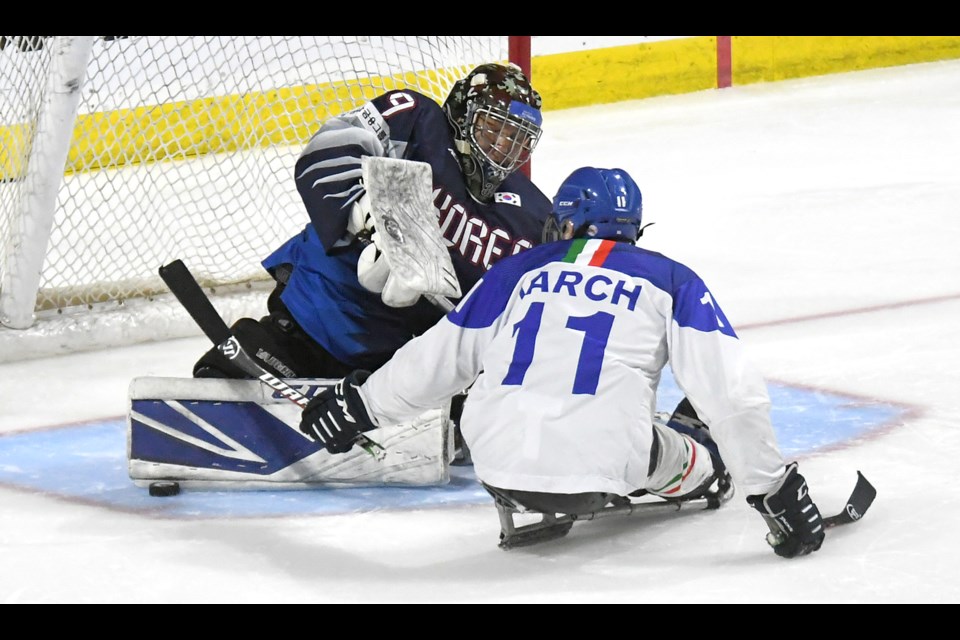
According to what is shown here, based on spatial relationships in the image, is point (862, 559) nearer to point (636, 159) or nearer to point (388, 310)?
point (388, 310)

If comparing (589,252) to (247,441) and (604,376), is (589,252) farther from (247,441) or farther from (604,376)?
(247,441)

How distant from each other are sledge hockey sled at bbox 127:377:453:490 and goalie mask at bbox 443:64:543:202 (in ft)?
1.65

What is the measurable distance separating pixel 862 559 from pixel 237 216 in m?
2.71

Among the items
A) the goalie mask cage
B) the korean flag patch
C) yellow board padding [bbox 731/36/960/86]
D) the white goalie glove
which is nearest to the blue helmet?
the white goalie glove

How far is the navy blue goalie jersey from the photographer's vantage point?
3.11m

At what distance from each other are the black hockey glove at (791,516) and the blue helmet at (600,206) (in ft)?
1.50

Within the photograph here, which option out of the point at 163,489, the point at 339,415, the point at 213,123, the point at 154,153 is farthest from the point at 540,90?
the point at 339,415

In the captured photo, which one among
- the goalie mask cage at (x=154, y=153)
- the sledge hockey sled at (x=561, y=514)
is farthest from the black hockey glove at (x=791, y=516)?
the goalie mask cage at (x=154, y=153)

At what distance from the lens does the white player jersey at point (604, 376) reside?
2.46 m

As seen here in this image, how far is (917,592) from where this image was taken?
2391mm

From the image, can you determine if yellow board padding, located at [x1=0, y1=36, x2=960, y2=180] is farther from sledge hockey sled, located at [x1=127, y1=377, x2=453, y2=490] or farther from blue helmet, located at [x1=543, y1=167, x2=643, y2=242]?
blue helmet, located at [x1=543, y1=167, x2=643, y2=242]

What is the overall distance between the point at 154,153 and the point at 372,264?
199cm

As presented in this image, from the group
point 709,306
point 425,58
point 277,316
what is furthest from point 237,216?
point 709,306

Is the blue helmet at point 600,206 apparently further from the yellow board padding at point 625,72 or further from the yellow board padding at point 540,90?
the yellow board padding at point 625,72
